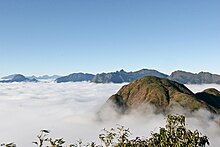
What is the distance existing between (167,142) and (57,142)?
53.7ft

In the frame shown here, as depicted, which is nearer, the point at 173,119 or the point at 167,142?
the point at 167,142

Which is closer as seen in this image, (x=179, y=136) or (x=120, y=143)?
(x=179, y=136)

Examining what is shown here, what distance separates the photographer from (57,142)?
45.6 meters

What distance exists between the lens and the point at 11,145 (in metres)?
43.2

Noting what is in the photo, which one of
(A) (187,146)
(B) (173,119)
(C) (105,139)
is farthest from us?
(C) (105,139)

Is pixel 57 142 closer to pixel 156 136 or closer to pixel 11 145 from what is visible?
pixel 11 145

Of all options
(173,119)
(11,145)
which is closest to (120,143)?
(173,119)

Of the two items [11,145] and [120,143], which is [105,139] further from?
[11,145]

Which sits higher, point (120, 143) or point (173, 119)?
point (173, 119)

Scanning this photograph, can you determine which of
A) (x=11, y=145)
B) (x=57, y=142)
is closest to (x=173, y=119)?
(x=57, y=142)

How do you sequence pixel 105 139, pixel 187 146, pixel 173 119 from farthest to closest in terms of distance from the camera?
1. pixel 105 139
2. pixel 173 119
3. pixel 187 146

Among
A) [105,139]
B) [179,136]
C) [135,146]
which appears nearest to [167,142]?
[179,136]

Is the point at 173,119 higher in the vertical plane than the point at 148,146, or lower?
higher

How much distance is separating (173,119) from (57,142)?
17.7 m
